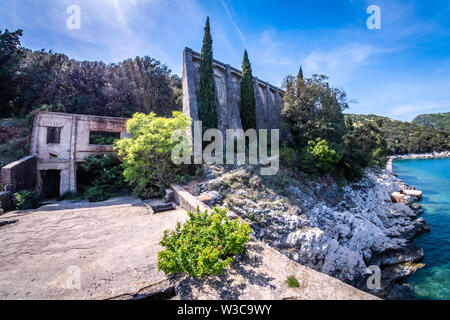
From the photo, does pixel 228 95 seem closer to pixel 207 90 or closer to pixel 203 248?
pixel 207 90

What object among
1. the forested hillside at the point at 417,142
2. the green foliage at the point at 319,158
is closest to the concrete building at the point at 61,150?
the green foliage at the point at 319,158

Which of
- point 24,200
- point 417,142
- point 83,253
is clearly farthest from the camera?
point 417,142

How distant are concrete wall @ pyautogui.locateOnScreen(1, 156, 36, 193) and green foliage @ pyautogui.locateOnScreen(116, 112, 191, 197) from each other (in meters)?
4.60

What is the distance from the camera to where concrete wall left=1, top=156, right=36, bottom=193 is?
757cm

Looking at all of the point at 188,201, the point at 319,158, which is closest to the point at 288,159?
the point at 319,158

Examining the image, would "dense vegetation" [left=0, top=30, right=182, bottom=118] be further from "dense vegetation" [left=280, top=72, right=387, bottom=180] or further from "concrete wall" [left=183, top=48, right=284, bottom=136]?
"dense vegetation" [left=280, top=72, right=387, bottom=180]

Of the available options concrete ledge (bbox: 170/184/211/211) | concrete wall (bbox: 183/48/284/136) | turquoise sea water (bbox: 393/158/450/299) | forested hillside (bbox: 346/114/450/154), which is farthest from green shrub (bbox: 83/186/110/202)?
forested hillside (bbox: 346/114/450/154)

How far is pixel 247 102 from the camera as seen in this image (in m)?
16.9

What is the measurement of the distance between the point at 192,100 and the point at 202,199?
883cm

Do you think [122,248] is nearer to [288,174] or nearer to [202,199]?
[202,199]

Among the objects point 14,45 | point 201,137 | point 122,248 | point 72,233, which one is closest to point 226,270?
point 122,248

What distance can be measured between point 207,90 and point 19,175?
38.2 feet
